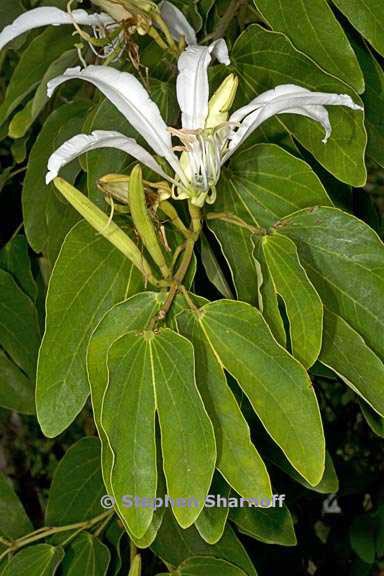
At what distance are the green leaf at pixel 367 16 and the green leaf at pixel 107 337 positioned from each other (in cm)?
28

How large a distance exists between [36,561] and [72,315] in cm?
37

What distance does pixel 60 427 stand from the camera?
0.73m

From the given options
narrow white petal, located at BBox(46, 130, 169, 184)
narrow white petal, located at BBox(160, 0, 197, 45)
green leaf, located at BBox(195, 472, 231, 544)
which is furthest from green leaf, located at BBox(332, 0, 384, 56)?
green leaf, located at BBox(195, 472, 231, 544)

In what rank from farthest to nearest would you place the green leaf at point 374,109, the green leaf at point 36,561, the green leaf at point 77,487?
the green leaf at point 77,487 → the green leaf at point 36,561 → the green leaf at point 374,109

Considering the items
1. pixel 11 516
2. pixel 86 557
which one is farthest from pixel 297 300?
pixel 11 516

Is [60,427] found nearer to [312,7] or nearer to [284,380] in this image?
[284,380]

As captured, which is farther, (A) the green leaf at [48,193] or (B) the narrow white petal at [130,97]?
(A) the green leaf at [48,193]

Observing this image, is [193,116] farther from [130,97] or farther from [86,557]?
[86,557]

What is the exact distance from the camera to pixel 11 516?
3.62 ft

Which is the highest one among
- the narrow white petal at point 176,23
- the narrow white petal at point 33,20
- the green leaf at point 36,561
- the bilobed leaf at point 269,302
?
the narrow white petal at point 33,20

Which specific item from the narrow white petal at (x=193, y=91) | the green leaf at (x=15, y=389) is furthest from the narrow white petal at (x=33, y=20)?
the green leaf at (x=15, y=389)

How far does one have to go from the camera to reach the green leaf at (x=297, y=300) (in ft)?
2.23

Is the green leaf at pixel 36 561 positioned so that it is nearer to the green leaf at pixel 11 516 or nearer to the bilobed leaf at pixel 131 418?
the green leaf at pixel 11 516

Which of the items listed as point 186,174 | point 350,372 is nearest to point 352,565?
point 350,372
